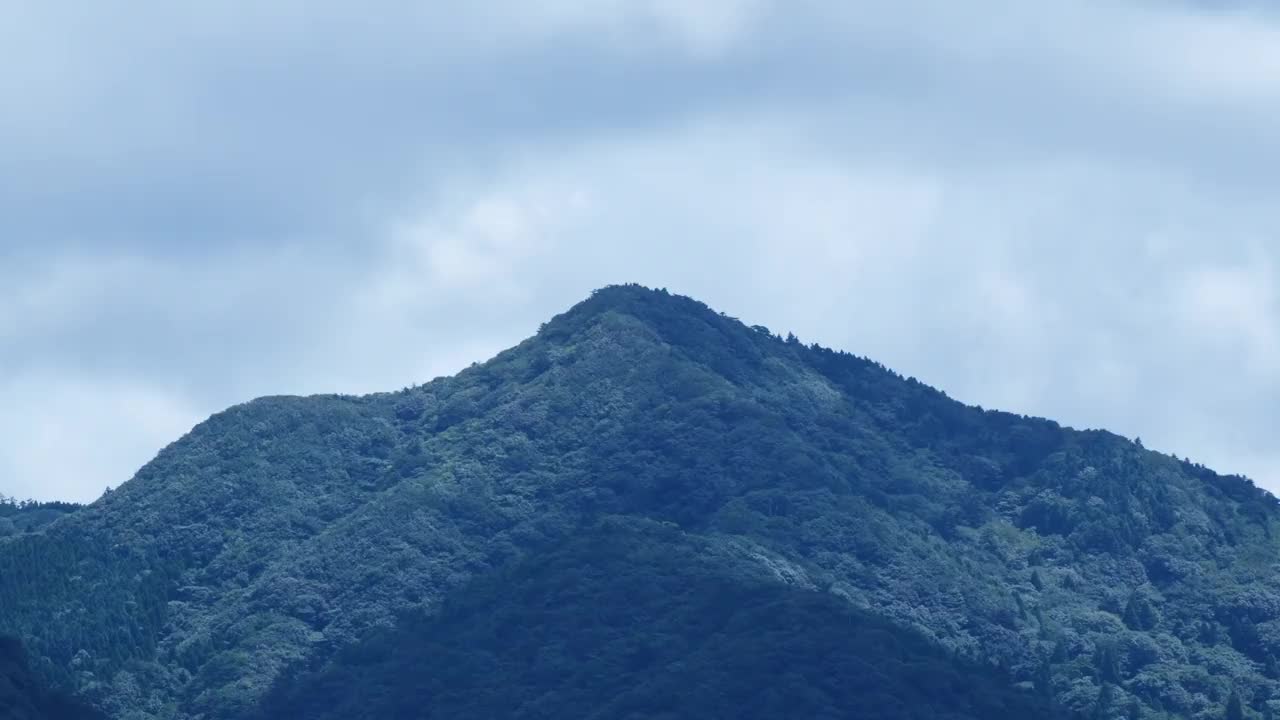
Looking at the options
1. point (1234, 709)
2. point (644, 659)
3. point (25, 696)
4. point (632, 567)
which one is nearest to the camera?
point (25, 696)

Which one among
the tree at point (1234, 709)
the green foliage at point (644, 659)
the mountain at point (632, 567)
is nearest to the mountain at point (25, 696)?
the mountain at point (632, 567)

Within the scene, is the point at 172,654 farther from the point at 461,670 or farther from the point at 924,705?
the point at 924,705

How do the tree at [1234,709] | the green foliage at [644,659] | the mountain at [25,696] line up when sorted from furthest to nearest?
1. the tree at [1234,709]
2. the green foliage at [644,659]
3. the mountain at [25,696]

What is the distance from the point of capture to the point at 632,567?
164500 millimetres

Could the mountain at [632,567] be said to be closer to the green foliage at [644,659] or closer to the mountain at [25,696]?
the green foliage at [644,659]

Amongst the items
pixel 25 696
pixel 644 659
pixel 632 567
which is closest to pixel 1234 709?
pixel 644 659

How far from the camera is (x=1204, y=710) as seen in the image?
161625 millimetres

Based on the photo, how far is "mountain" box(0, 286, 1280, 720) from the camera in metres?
154

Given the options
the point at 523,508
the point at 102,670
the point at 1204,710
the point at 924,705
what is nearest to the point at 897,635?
the point at 924,705

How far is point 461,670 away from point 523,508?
26.9 metres

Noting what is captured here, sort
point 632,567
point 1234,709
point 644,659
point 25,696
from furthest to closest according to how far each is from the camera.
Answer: point 632,567
point 1234,709
point 644,659
point 25,696

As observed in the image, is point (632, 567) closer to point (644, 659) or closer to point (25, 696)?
point (644, 659)

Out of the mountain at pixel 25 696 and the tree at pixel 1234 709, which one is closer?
the mountain at pixel 25 696

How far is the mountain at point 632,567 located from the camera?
506 ft
